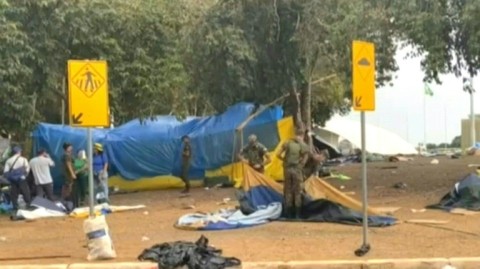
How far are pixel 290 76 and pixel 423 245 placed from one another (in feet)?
37.2

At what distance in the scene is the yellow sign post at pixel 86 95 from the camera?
34.2 feet

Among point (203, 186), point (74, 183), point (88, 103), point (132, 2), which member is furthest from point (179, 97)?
point (88, 103)

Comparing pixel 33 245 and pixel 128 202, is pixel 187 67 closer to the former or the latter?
pixel 128 202

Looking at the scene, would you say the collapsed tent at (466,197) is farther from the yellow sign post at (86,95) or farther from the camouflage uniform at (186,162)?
the camouflage uniform at (186,162)

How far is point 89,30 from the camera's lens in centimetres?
1998

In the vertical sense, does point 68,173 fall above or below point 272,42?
below

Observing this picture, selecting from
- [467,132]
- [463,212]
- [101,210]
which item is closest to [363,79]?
[463,212]

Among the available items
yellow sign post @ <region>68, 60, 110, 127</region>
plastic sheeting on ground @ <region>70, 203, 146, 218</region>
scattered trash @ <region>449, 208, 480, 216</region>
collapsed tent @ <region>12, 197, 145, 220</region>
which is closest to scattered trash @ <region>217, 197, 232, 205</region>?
plastic sheeting on ground @ <region>70, 203, 146, 218</region>

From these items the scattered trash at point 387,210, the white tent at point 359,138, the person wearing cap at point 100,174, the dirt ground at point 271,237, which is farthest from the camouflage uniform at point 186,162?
the white tent at point 359,138

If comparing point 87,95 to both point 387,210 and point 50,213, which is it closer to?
point 387,210

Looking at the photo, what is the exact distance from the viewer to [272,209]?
46.8 feet

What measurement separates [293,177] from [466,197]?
147 inches

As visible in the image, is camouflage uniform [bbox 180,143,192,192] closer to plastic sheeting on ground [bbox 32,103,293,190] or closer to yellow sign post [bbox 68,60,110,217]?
plastic sheeting on ground [bbox 32,103,293,190]

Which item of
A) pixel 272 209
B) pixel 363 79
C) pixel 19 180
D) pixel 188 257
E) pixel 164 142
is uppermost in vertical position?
pixel 363 79
